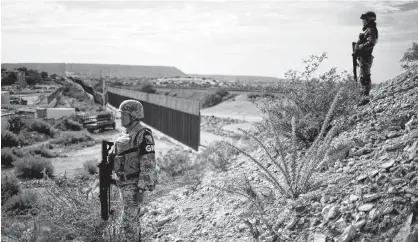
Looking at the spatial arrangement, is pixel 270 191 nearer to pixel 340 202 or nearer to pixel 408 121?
pixel 340 202

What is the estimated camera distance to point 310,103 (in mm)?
6488

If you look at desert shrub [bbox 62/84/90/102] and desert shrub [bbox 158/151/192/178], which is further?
desert shrub [bbox 62/84/90/102]

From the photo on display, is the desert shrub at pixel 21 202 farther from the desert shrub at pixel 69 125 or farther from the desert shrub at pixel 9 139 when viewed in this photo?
the desert shrub at pixel 69 125

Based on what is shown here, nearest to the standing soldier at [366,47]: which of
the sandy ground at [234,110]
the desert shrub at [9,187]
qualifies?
the desert shrub at [9,187]

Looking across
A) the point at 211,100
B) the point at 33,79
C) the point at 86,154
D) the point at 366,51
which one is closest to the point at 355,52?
the point at 366,51

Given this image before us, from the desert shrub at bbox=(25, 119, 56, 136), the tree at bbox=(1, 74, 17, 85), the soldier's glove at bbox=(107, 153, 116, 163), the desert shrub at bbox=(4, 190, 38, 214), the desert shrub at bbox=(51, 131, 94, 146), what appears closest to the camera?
the soldier's glove at bbox=(107, 153, 116, 163)

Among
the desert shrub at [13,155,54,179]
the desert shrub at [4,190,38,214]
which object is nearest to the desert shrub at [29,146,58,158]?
the desert shrub at [13,155,54,179]

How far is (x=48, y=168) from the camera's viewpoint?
1189 centimetres

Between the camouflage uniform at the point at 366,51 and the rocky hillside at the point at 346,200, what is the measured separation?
46 centimetres

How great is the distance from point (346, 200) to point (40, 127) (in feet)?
68.1

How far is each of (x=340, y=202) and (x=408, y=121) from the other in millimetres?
1840

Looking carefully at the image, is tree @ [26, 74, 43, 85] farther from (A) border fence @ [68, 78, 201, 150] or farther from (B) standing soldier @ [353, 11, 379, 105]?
(B) standing soldier @ [353, 11, 379, 105]

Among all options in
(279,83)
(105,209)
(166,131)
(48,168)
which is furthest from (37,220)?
(166,131)

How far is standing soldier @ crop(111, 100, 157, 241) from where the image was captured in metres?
4.39
